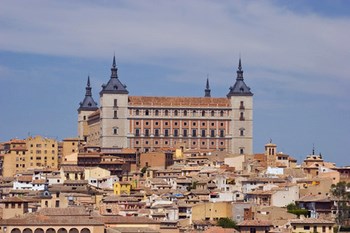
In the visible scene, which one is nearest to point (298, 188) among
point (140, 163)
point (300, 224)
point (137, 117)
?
point (300, 224)

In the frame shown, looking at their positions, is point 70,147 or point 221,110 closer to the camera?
point 70,147

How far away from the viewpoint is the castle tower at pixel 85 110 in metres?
169

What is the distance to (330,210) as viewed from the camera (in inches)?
3342

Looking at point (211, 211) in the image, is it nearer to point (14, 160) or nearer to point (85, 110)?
point (14, 160)

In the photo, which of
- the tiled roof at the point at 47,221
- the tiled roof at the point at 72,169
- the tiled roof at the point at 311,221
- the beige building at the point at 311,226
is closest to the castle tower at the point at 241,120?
the tiled roof at the point at 72,169

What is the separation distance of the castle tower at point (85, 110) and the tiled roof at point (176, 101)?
44.6 feet

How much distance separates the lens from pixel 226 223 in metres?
83.5

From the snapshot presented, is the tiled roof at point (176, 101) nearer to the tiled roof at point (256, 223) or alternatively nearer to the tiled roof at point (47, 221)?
the tiled roof at point (256, 223)

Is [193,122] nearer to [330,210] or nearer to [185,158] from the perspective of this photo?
[185,158]

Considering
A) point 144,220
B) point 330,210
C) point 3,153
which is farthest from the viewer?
point 3,153

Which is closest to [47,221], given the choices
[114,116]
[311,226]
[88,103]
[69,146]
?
[311,226]

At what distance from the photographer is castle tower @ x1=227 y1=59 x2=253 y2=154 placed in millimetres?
154625

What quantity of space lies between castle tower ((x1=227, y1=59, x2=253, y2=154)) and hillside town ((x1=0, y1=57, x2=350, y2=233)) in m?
0.12

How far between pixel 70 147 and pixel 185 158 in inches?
518
